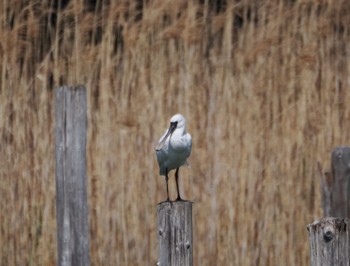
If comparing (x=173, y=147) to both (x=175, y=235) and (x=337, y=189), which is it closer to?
(x=337, y=189)

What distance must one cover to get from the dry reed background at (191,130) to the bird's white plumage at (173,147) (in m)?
1.19

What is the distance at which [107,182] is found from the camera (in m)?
6.06

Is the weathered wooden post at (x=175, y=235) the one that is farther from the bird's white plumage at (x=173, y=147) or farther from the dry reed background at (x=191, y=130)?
the dry reed background at (x=191, y=130)

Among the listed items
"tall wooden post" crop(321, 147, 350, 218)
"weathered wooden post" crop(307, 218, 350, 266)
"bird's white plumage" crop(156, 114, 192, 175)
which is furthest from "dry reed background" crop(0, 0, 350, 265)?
"weathered wooden post" crop(307, 218, 350, 266)

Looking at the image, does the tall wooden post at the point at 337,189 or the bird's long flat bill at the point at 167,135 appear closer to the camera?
the tall wooden post at the point at 337,189

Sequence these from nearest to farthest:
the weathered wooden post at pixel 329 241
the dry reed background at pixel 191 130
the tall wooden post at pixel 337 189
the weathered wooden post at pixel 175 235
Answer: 1. the weathered wooden post at pixel 329 241
2. the weathered wooden post at pixel 175 235
3. the tall wooden post at pixel 337 189
4. the dry reed background at pixel 191 130

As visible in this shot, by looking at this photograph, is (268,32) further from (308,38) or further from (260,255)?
(260,255)

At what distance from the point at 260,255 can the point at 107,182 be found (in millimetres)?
888

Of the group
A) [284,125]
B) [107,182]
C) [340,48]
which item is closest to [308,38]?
[340,48]

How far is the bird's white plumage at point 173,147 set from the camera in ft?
15.6

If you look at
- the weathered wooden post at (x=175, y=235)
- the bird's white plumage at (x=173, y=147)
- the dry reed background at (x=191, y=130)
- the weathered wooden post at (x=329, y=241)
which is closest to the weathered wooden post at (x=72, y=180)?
the weathered wooden post at (x=175, y=235)

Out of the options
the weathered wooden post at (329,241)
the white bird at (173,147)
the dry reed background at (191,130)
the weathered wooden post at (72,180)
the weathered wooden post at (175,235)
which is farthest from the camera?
the dry reed background at (191,130)

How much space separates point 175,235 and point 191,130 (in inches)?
90.5

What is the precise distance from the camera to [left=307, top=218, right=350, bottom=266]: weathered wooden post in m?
3.57
